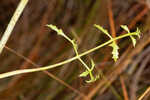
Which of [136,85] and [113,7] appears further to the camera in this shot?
[113,7]

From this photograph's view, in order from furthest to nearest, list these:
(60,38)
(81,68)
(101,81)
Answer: (60,38), (81,68), (101,81)

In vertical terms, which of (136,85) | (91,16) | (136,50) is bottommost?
(136,85)

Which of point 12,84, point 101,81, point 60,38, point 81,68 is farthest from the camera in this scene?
point 60,38

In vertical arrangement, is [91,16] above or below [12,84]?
above

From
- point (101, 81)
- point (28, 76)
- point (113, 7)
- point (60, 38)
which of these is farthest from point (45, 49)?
point (101, 81)

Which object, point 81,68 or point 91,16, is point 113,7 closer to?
point 91,16

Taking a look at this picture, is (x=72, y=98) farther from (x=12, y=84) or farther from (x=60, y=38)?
(x=60, y=38)
